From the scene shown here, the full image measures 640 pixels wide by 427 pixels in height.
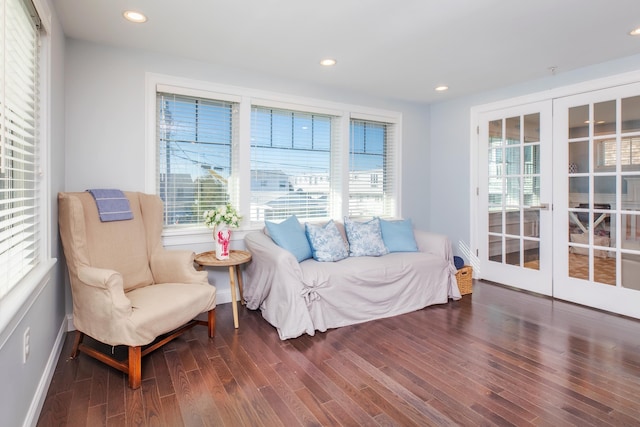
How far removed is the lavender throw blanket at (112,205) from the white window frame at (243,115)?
1.24 ft

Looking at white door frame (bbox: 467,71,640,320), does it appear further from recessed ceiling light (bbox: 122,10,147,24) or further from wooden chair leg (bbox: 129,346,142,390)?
wooden chair leg (bbox: 129,346,142,390)

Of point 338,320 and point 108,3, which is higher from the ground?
point 108,3

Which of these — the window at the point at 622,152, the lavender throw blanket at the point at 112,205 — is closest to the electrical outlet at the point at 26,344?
the lavender throw blanket at the point at 112,205

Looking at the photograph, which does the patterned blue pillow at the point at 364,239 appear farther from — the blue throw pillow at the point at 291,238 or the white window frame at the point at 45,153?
the white window frame at the point at 45,153

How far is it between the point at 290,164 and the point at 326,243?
106 cm

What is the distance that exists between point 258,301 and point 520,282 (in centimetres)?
291

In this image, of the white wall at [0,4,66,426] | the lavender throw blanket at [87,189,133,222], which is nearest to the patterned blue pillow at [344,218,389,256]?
the lavender throw blanket at [87,189,133,222]

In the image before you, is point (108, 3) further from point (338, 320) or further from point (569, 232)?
point (569, 232)

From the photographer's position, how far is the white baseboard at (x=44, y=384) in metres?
1.70

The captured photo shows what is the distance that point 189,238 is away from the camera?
340 cm

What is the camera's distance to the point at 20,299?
1520 mm

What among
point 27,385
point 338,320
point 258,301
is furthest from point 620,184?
point 27,385

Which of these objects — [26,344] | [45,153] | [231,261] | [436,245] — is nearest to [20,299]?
[26,344]

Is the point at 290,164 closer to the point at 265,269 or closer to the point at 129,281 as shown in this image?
the point at 265,269
